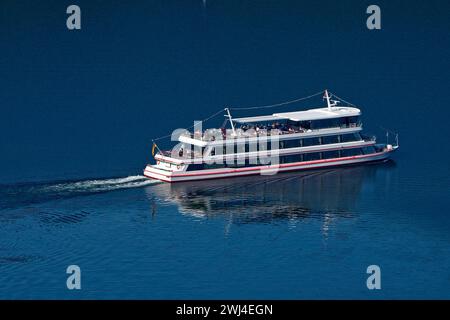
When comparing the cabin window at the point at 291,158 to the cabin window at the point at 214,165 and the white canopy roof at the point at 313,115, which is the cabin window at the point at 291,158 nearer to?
the white canopy roof at the point at 313,115

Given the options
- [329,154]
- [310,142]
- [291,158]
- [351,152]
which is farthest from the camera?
[351,152]

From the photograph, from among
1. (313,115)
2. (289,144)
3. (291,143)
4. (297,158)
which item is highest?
(313,115)

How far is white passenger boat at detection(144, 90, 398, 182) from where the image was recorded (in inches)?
5162

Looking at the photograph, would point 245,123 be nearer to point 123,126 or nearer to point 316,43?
point 123,126

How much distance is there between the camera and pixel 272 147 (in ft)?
446

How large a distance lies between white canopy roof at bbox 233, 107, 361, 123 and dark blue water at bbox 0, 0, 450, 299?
313 inches

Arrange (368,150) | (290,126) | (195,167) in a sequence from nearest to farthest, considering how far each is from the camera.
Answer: (195,167) → (290,126) → (368,150)

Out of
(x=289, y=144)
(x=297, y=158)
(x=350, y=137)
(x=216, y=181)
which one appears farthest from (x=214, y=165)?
(x=350, y=137)

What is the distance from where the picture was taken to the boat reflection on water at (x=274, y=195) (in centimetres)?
11475

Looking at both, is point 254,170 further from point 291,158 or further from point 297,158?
point 297,158

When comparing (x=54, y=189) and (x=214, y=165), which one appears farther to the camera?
(x=214, y=165)

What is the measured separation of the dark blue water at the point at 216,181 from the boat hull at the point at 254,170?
189 cm

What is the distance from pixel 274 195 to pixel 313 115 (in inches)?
857

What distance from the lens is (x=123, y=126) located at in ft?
492
